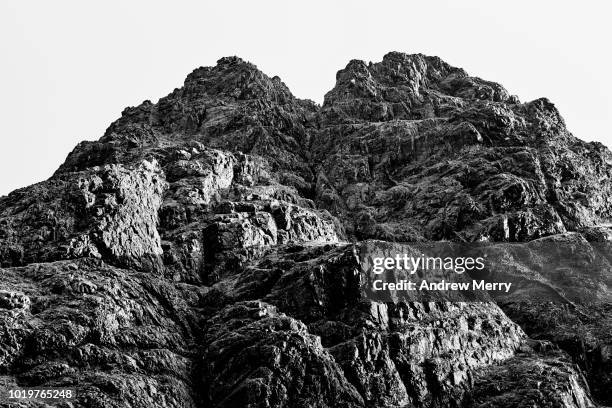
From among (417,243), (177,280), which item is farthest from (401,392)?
(417,243)

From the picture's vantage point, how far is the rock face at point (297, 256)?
54.8 metres

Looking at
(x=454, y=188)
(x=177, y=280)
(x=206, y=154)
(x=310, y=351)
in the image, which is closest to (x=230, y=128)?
(x=206, y=154)

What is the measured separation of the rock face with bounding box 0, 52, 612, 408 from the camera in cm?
5484

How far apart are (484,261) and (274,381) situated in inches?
1364

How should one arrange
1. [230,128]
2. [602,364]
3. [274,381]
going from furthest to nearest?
1. [230,128]
2. [602,364]
3. [274,381]

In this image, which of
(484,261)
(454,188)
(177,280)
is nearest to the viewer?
(177,280)

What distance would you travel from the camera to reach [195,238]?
3041 inches

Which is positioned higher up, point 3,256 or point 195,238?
point 195,238

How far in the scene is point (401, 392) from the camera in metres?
56.9

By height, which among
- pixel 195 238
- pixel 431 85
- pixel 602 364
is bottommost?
pixel 602 364

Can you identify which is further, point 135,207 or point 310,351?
point 135,207

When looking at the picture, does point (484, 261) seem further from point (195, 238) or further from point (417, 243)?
point (195, 238)

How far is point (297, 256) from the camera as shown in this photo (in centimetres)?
7131

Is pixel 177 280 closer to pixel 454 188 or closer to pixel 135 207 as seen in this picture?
pixel 135 207
